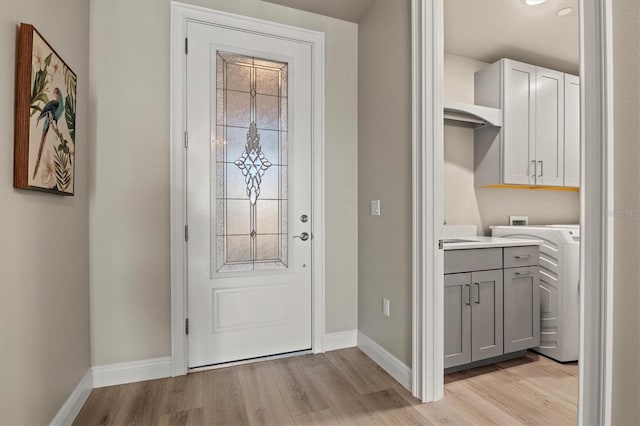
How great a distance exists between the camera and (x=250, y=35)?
2332 mm

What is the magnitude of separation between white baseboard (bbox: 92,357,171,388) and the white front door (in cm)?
19

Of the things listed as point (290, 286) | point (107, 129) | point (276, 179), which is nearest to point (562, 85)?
point (276, 179)

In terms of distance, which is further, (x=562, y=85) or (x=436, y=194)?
(x=562, y=85)

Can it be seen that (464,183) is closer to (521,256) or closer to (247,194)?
(521,256)

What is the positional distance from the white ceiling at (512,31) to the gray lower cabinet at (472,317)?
1.94 meters

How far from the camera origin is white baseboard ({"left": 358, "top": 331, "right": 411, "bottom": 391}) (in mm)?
2016

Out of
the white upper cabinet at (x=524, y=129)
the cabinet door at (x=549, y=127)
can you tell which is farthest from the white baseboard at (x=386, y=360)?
the cabinet door at (x=549, y=127)

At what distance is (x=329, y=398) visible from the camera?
74.6 inches

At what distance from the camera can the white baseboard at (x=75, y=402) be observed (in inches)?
61.1

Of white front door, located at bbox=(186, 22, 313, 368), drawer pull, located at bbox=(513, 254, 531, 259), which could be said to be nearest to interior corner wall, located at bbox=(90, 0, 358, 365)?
white front door, located at bbox=(186, 22, 313, 368)

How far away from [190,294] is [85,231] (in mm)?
736

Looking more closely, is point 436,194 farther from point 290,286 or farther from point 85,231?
point 85,231

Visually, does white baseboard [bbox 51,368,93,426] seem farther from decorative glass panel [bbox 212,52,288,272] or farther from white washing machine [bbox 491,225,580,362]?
white washing machine [bbox 491,225,580,362]

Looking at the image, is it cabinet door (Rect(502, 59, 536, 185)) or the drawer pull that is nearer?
the drawer pull
